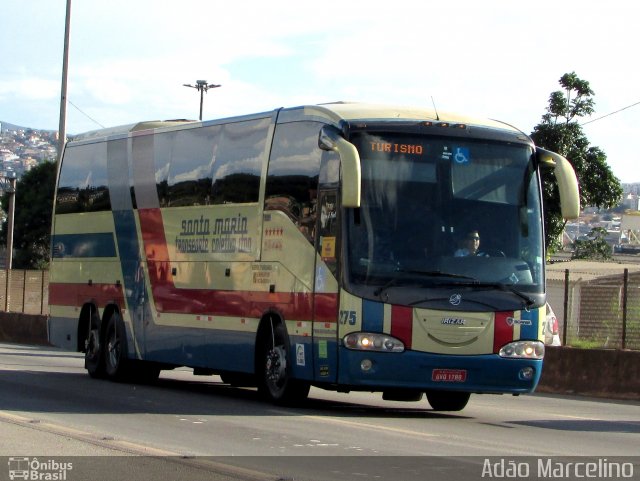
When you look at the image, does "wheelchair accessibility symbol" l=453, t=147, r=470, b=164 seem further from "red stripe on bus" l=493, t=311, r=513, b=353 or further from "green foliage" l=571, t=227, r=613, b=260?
"green foliage" l=571, t=227, r=613, b=260

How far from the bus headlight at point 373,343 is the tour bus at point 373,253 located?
0.7 inches

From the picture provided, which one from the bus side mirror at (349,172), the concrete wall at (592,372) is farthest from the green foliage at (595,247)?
the bus side mirror at (349,172)

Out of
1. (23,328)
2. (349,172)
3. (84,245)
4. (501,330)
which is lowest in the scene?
(23,328)

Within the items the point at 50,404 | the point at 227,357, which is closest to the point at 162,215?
the point at 227,357

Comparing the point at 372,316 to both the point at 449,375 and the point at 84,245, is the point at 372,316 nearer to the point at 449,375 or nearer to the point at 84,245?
the point at 449,375

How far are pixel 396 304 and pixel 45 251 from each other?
61.0 meters

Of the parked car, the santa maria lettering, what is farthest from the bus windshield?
the parked car

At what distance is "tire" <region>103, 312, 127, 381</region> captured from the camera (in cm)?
2038

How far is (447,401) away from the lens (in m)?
16.5

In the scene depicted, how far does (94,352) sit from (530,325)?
29.8ft

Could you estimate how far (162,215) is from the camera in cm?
1927

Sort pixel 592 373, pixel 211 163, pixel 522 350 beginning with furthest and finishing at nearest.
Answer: pixel 592 373 < pixel 211 163 < pixel 522 350

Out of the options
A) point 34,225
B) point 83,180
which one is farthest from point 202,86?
point 83,180

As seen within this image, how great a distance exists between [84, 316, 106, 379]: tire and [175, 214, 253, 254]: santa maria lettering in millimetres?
3371
